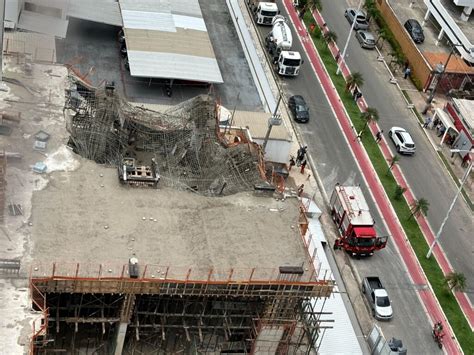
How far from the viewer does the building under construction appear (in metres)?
45.5

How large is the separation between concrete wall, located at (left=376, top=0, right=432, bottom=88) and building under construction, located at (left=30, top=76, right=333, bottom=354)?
Result: 36.7 meters

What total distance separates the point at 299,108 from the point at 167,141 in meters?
19.5

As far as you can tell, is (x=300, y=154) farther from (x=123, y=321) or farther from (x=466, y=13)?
(x=466, y=13)

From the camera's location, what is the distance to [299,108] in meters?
77.2

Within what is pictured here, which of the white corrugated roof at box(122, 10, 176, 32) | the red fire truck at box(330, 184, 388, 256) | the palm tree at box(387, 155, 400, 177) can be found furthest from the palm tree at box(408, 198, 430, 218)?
the white corrugated roof at box(122, 10, 176, 32)

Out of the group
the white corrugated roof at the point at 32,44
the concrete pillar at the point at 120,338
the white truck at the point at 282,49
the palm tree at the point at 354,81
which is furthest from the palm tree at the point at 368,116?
the concrete pillar at the point at 120,338

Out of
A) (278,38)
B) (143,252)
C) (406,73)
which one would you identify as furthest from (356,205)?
(406,73)

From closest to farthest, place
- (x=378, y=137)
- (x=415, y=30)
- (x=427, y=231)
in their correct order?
(x=427, y=231)
(x=378, y=137)
(x=415, y=30)

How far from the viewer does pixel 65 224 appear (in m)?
47.4

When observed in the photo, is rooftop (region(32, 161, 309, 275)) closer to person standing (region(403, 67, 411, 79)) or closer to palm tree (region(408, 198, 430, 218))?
palm tree (region(408, 198, 430, 218))

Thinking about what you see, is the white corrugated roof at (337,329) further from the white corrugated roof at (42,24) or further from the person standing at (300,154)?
the white corrugated roof at (42,24)

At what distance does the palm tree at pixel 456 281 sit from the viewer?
60312 millimetres

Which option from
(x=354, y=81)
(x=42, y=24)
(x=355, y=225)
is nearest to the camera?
(x=355, y=225)

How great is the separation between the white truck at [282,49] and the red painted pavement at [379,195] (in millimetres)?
3242
